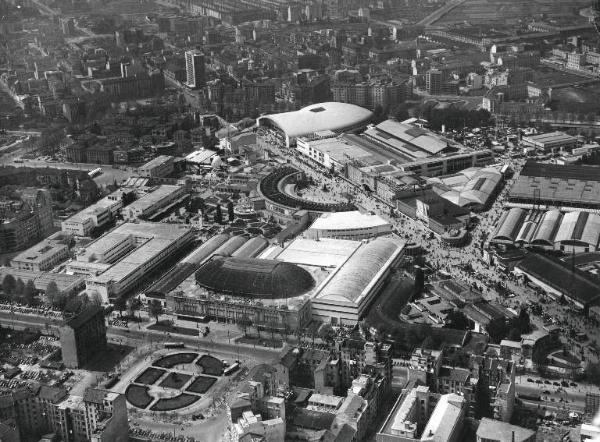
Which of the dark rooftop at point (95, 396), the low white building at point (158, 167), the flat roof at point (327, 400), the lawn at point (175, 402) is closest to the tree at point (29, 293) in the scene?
the lawn at point (175, 402)

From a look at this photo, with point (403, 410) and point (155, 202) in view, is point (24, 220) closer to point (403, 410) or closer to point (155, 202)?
point (155, 202)

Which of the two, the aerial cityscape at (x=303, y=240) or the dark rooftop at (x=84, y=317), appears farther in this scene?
the dark rooftop at (x=84, y=317)

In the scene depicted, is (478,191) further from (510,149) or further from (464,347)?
(464,347)

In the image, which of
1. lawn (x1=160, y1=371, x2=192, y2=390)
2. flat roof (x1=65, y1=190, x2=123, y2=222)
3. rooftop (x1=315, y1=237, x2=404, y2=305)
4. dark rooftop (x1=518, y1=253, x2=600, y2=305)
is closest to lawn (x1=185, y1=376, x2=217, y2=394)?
lawn (x1=160, y1=371, x2=192, y2=390)

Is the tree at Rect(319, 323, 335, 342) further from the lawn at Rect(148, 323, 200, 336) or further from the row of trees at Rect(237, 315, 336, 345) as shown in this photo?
the lawn at Rect(148, 323, 200, 336)

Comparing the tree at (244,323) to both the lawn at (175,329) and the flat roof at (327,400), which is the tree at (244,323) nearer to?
the lawn at (175,329)

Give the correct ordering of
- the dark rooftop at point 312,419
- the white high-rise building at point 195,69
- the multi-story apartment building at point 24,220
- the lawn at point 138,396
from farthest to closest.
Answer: the white high-rise building at point 195,69
the multi-story apartment building at point 24,220
the lawn at point 138,396
the dark rooftop at point 312,419

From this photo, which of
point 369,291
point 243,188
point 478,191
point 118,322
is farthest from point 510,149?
point 118,322
